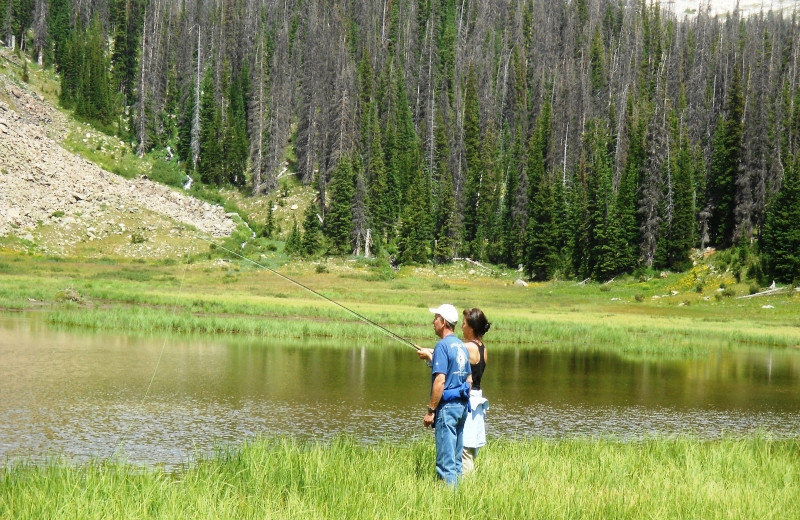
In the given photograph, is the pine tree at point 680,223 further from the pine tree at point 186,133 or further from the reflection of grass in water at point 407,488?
the reflection of grass in water at point 407,488

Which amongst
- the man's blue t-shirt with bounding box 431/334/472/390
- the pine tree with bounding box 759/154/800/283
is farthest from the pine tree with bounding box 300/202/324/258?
the man's blue t-shirt with bounding box 431/334/472/390

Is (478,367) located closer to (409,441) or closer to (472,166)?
(409,441)

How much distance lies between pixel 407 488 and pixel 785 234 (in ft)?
170

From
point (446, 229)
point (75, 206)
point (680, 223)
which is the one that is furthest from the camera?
point (446, 229)

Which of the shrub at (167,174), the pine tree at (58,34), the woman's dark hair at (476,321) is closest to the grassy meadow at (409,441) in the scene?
the woman's dark hair at (476,321)

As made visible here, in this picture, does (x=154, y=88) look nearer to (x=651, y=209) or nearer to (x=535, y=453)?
(x=651, y=209)

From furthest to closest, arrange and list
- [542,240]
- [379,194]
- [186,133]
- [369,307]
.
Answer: [186,133], [379,194], [542,240], [369,307]

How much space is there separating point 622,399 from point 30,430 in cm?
1396

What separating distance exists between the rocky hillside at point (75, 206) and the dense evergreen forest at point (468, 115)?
907 centimetres

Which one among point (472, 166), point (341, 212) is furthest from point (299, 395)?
point (472, 166)

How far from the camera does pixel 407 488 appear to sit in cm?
726

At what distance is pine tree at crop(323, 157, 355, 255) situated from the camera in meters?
70.4

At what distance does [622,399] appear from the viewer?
19203 mm

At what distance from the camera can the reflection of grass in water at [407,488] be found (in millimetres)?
6660
